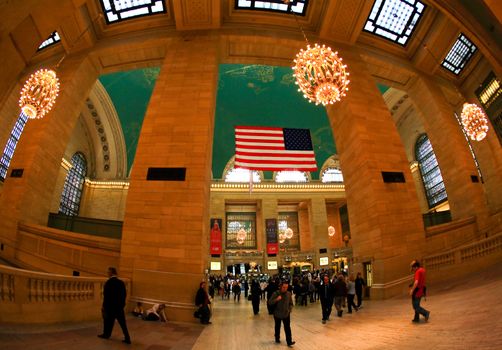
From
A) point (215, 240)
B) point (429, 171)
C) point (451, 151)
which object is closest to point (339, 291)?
point (451, 151)

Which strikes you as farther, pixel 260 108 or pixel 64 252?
pixel 260 108

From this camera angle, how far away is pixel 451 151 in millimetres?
13109

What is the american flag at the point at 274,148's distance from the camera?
1171 centimetres

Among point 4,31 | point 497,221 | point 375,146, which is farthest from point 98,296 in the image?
point 497,221

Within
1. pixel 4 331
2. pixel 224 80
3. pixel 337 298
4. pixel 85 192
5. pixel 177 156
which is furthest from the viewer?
pixel 224 80

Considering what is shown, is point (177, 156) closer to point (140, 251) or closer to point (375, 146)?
point (140, 251)

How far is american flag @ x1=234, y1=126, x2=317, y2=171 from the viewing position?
11.7m

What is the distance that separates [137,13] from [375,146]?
11356mm

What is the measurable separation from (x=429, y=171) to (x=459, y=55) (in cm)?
898

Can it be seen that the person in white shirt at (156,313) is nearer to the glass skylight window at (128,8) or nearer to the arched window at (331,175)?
the glass skylight window at (128,8)

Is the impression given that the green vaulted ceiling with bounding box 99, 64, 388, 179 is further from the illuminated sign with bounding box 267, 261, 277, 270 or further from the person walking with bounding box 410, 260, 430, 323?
the person walking with bounding box 410, 260, 430, 323

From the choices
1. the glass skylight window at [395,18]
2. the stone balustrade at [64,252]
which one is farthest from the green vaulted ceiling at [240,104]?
the stone balustrade at [64,252]

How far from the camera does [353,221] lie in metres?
11.3

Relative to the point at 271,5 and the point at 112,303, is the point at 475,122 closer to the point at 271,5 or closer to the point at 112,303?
the point at 271,5
